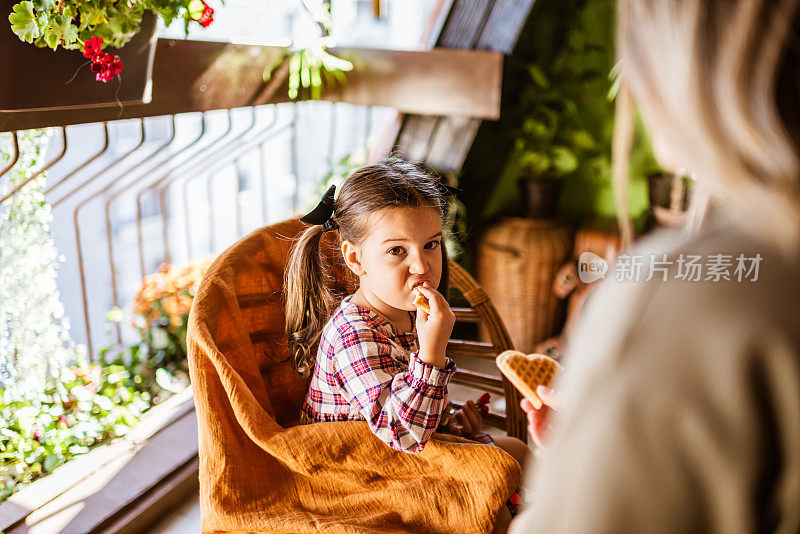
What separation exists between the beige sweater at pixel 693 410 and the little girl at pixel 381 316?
26.3 inches

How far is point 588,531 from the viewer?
41cm

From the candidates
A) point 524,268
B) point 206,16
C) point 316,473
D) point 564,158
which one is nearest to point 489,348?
point 316,473

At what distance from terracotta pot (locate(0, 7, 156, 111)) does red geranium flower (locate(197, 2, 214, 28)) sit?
0.32 ft

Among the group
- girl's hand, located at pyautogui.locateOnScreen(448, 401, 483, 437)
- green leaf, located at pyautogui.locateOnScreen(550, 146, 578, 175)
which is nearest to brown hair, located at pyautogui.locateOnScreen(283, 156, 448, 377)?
girl's hand, located at pyautogui.locateOnScreen(448, 401, 483, 437)

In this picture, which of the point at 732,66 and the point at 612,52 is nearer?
the point at 732,66

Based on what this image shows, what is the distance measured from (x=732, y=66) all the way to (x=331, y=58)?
188cm

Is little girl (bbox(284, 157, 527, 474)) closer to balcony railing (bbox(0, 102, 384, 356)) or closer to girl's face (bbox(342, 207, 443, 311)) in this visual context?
girl's face (bbox(342, 207, 443, 311))

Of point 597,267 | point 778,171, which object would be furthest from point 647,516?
point 597,267

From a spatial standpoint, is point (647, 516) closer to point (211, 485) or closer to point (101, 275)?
point (211, 485)

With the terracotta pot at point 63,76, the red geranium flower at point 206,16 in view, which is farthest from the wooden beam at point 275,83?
the red geranium flower at point 206,16

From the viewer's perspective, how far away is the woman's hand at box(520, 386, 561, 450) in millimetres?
939

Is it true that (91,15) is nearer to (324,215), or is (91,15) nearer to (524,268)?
(324,215)

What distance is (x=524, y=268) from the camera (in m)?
2.98

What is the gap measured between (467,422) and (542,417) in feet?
1.33
